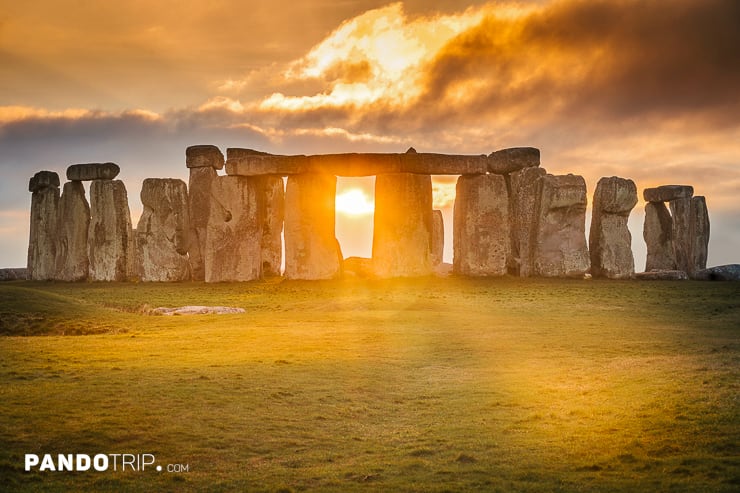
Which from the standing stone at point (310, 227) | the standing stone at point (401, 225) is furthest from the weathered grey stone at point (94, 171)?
the standing stone at point (401, 225)

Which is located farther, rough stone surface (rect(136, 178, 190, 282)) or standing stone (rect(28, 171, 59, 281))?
standing stone (rect(28, 171, 59, 281))

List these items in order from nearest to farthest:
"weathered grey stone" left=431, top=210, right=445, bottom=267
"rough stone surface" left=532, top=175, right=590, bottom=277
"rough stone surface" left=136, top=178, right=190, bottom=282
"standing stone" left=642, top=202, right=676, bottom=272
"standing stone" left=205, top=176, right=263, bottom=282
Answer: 1. "rough stone surface" left=532, top=175, right=590, bottom=277
2. "standing stone" left=205, top=176, right=263, bottom=282
3. "rough stone surface" left=136, top=178, right=190, bottom=282
4. "standing stone" left=642, top=202, right=676, bottom=272
5. "weathered grey stone" left=431, top=210, right=445, bottom=267

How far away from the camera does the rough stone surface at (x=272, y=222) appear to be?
30.6 m

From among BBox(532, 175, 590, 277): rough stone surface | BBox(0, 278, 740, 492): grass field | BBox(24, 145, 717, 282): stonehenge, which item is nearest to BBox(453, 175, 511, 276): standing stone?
BBox(24, 145, 717, 282): stonehenge

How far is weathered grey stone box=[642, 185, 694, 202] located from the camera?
115ft

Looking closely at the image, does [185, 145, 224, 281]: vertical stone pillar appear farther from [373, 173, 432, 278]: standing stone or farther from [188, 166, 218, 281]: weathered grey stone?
[373, 173, 432, 278]: standing stone

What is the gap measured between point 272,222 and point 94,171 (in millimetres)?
7021

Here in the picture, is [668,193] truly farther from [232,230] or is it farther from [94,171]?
[94,171]

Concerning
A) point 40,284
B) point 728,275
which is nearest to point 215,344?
point 40,284

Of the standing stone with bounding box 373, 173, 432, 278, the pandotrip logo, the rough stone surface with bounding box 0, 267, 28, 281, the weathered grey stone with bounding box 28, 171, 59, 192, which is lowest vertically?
the pandotrip logo

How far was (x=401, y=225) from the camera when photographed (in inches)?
1114

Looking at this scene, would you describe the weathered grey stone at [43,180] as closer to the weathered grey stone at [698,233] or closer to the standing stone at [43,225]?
the standing stone at [43,225]

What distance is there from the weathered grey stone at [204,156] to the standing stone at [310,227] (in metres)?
4.00

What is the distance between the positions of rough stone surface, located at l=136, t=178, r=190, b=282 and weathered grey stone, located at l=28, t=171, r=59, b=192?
509 centimetres
